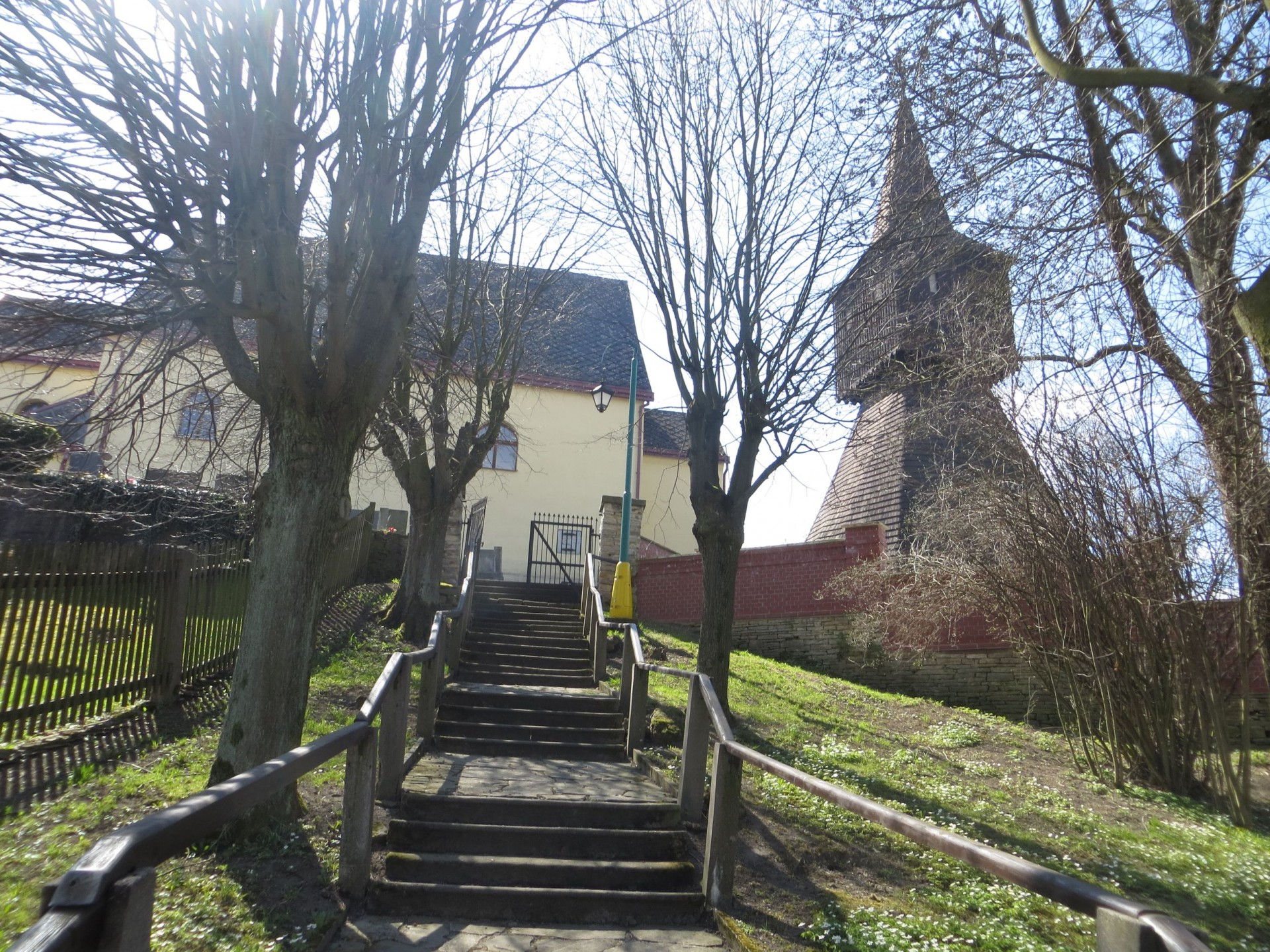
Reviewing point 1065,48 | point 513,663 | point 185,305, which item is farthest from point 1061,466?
point 185,305

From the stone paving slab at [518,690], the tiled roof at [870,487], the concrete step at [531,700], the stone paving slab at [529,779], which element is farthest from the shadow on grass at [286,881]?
the tiled roof at [870,487]

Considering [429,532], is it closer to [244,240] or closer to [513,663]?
[513,663]

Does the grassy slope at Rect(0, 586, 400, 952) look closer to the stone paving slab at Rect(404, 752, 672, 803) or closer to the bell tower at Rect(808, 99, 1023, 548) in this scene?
the stone paving slab at Rect(404, 752, 672, 803)

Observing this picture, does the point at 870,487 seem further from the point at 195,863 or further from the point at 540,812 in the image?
the point at 195,863

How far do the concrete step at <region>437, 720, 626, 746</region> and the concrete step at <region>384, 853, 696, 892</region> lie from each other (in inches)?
129

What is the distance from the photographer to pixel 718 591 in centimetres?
910

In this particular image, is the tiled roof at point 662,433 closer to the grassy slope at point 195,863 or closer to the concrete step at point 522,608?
the concrete step at point 522,608

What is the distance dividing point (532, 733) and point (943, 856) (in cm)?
416

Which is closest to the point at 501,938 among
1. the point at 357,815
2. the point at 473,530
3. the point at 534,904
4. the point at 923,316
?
the point at 534,904

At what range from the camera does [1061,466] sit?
29.5 feet

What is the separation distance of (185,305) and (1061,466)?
8.10 metres

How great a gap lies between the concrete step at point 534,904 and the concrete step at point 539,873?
0.16 m

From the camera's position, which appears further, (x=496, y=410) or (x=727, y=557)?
(x=496, y=410)

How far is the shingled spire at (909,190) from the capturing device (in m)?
8.16
